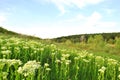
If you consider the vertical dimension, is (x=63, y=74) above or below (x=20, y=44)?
below

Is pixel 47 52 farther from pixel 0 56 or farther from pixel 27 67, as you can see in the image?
pixel 27 67

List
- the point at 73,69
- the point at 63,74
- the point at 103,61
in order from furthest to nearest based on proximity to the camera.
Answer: the point at 103,61, the point at 73,69, the point at 63,74

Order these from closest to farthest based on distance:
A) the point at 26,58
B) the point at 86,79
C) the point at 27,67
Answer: the point at 27,67, the point at 86,79, the point at 26,58

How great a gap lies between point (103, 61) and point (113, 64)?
6.22ft

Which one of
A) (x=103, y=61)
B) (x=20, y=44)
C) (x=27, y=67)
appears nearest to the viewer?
(x=27, y=67)

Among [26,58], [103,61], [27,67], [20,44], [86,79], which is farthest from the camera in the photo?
[20,44]

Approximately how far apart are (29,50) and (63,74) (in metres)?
5.03

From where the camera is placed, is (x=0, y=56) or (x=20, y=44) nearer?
(x=0, y=56)

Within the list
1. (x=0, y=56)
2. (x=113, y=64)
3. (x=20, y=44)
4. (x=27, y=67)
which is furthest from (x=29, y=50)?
(x=27, y=67)

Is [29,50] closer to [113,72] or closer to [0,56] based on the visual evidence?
[0,56]

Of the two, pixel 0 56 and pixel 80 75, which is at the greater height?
pixel 0 56

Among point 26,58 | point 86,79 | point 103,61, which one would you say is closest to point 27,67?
point 86,79

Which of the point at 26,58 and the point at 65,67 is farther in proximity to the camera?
the point at 26,58

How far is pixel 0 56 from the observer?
11.8 m
